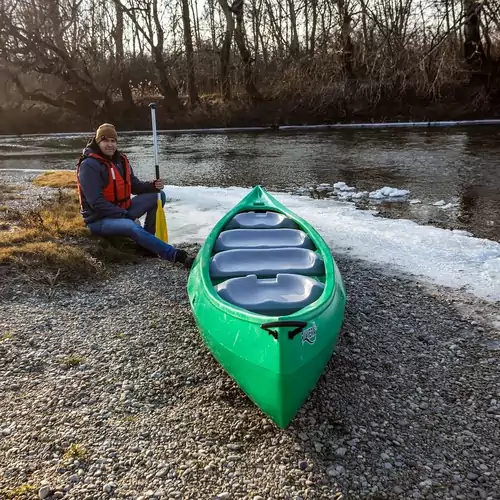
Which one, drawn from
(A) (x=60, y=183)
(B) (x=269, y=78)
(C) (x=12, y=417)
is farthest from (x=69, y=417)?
(B) (x=269, y=78)

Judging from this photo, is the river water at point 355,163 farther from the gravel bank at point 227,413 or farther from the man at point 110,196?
the man at point 110,196

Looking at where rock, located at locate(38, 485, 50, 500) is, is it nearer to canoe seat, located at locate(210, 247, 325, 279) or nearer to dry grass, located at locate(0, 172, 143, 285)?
canoe seat, located at locate(210, 247, 325, 279)

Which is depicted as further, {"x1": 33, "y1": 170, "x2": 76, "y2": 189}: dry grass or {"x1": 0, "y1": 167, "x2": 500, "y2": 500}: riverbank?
{"x1": 33, "y1": 170, "x2": 76, "y2": 189}: dry grass

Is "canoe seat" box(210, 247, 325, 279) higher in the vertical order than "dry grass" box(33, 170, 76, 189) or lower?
lower

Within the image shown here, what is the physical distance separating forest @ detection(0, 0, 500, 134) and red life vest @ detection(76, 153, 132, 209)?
47.2ft

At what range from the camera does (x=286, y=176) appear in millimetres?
11070

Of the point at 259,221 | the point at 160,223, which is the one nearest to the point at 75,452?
the point at 259,221

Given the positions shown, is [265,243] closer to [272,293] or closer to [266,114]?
[272,293]

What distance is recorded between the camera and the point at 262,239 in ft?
14.9

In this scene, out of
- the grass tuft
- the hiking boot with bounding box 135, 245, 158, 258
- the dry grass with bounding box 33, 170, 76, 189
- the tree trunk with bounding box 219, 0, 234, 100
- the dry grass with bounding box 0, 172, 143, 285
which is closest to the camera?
the grass tuft

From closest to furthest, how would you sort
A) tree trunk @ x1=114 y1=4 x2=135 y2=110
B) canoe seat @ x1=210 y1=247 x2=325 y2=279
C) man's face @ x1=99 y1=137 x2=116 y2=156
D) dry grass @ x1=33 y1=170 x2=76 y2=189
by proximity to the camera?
canoe seat @ x1=210 y1=247 x2=325 y2=279, man's face @ x1=99 y1=137 x2=116 y2=156, dry grass @ x1=33 y1=170 x2=76 y2=189, tree trunk @ x1=114 y1=4 x2=135 y2=110

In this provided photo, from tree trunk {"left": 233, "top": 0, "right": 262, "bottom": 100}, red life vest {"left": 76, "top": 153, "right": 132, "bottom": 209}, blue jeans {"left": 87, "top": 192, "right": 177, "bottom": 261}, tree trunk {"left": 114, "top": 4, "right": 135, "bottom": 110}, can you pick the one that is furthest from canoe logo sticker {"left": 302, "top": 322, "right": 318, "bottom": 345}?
tree trunk {"left": 114, "top": 4, "right": 135, "bottom": 110}

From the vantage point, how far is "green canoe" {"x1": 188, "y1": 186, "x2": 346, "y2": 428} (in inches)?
99.2

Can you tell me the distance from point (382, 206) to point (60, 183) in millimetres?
5810
